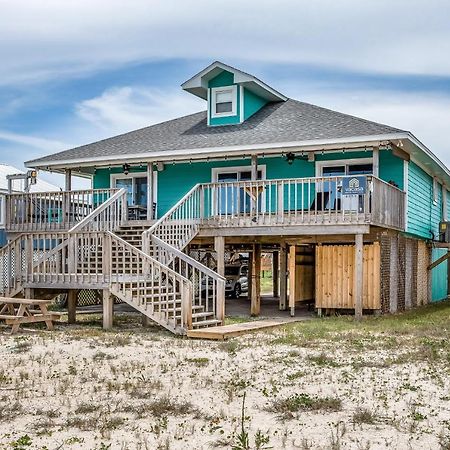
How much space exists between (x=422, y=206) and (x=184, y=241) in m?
8.97

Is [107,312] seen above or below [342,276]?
below

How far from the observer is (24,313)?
15.4 m

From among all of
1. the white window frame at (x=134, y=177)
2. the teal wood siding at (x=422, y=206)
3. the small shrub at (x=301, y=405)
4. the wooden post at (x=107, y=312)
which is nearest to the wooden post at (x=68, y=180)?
the white window frame at (x=134, y=177)

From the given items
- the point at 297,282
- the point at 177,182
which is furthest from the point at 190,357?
the point at 177,182

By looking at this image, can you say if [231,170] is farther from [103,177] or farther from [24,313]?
[24,313]

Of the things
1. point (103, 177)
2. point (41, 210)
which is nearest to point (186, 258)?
point (41, 210)

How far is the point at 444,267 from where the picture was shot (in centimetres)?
2877

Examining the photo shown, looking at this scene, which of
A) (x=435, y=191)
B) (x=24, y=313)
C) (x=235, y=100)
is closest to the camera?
(x=24, y=313)

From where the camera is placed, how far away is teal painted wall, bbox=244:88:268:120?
871 inches

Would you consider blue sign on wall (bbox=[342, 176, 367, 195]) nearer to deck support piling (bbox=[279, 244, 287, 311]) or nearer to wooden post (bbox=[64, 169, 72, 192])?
deck support piling (bbox=[279, 244, 287, 311])

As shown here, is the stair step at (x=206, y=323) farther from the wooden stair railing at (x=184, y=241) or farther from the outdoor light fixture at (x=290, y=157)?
the outdoor light fixture at (x=290, y=157)

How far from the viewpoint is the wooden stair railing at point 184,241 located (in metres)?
14.7

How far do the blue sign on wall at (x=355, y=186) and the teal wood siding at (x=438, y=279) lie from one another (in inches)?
428

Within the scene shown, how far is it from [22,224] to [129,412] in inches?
592
